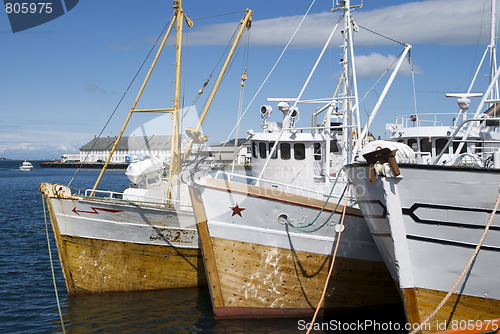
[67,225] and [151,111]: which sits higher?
[151,111]

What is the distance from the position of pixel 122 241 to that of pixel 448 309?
341 inches

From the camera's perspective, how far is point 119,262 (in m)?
14.3

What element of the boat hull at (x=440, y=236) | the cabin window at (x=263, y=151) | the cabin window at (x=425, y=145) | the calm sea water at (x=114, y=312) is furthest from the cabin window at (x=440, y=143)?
the boat hull at (x=440, y=236)

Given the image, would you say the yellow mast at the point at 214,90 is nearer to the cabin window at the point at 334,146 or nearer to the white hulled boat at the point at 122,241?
the white hulled boat at the point at 122,241

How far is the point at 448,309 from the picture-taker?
9.42 metres

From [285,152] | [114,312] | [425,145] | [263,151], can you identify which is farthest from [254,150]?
[114,312]

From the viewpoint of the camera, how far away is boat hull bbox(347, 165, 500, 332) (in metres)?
8.79

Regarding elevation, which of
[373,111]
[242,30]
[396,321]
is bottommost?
[396,321]

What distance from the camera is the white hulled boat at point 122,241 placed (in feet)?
45.4

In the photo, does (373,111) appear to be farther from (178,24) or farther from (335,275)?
(178,24)

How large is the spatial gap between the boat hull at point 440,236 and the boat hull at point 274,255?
2167mm

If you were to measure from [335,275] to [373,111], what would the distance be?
15.0 feet

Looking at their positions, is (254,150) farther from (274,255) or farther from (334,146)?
(274,255)

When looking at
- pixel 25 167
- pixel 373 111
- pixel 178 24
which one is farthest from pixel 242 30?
pixel 25 167
